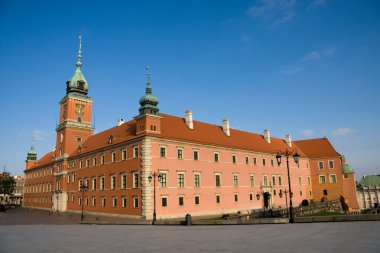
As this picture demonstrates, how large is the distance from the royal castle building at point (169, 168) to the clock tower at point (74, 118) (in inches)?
6.9

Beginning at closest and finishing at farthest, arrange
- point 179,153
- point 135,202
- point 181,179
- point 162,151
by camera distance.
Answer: point 135,202 < point 162,151 < point 181,179 < point 179,153

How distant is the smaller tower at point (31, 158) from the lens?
7944 centimetres

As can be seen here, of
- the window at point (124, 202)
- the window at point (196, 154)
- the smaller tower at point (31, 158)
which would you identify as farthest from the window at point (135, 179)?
the smaller tower at point (31, 158)

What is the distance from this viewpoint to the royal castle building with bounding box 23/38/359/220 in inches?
1414

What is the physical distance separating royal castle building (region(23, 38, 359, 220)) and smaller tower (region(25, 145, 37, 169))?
13.6 metres

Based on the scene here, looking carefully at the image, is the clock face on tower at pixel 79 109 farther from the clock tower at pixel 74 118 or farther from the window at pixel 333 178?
the window at pixel 333 178

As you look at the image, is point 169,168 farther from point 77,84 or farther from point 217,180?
→ point 77,84

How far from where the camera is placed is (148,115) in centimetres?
3606

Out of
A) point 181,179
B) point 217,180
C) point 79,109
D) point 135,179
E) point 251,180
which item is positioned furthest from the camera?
point 79,109

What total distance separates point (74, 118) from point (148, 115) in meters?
24.3

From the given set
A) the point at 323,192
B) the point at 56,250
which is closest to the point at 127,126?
the point at 56,250

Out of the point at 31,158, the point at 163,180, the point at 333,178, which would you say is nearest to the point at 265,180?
the point at 333,178

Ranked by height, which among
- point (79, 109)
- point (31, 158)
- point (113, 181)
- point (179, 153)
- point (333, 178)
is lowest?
point (333, 178)

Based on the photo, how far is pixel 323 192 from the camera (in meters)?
62.0
